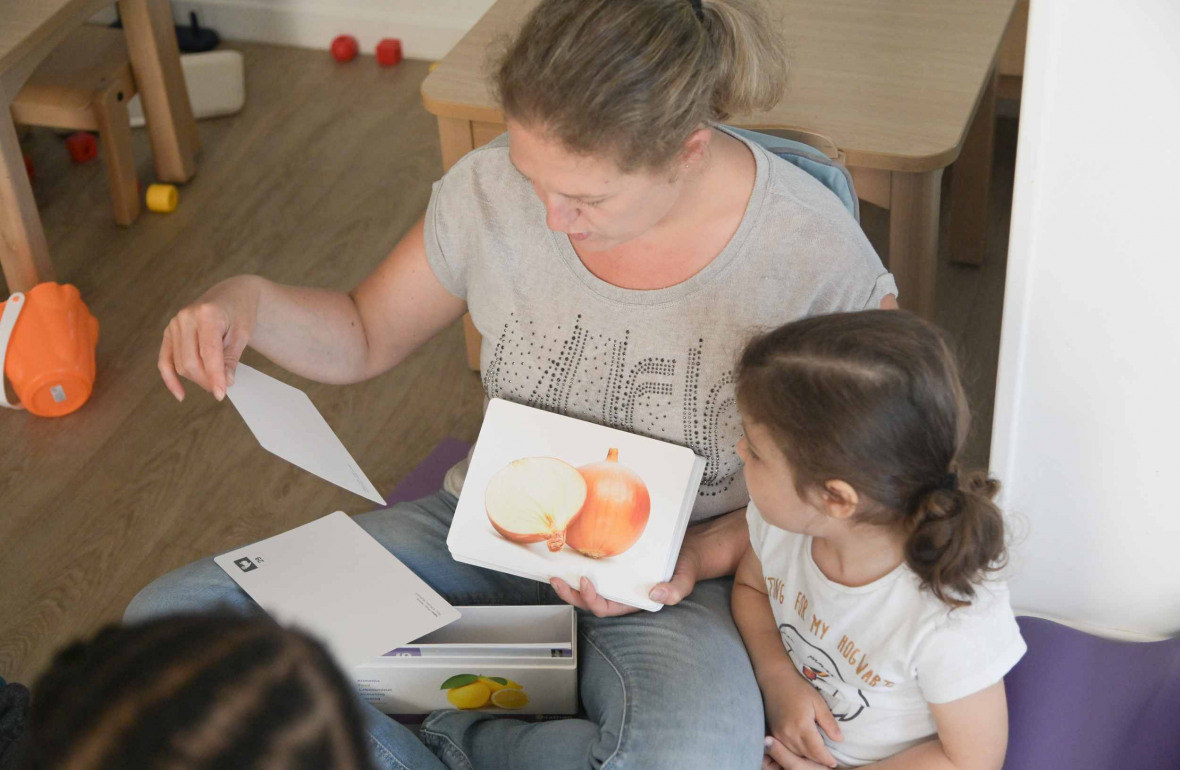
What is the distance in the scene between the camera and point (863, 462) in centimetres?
104

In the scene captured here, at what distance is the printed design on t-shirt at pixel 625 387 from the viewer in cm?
130

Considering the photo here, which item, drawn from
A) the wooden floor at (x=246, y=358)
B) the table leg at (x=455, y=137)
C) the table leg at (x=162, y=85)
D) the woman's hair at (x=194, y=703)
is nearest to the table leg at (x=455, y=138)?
the table leg at (x=455, y=137)

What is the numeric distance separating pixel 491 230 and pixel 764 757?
66cm

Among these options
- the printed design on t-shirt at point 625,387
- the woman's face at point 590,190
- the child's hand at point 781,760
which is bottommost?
the child's hand at point 781,760

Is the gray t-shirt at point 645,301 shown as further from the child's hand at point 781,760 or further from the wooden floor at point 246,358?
the wooden floor at point 246,358

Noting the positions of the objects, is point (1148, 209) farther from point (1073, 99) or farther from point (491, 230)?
point (491, 230)

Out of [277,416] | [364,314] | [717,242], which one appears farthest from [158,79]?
[717,242]

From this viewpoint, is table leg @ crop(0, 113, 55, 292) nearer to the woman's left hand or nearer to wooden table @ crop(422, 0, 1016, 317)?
wooden table @ crop(422, 0, 1016, 317)

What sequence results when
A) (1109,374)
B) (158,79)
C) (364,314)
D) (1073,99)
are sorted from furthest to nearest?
(158,79) → (364,314) → (1109,374) → (1073,99)

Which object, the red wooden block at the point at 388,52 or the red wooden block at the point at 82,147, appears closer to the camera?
the red wooden block at the point at 82,147

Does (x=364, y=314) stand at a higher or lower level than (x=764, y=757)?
higher

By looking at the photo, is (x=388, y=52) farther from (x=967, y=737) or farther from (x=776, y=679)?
(x=967, y=737)

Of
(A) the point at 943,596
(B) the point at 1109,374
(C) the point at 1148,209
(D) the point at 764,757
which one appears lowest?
(D) the point at 764,757

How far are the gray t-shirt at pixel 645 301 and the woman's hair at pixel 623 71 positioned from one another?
163mm
